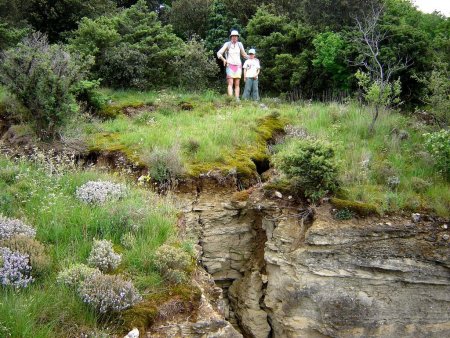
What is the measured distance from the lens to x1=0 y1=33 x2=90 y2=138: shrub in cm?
908

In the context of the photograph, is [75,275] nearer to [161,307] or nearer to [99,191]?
[161,307]

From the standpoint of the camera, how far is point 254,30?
51.3 feet

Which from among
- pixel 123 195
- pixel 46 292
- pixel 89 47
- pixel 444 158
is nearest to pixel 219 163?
pixel 123 195

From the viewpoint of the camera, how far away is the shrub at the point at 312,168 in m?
7.82

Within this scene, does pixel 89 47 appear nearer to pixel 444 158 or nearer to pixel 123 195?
pixel 123 195

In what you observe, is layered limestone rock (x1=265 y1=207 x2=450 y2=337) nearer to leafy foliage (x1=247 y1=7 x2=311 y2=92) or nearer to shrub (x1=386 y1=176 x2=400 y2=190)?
shrub (x1=386 y1=176 x2=400 y2=190)

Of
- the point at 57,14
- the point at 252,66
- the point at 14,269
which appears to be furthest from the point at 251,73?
the point at 14,269

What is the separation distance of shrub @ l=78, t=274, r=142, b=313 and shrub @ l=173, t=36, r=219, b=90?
10051 mm

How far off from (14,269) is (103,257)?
38.5 inches

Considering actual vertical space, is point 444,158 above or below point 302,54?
below

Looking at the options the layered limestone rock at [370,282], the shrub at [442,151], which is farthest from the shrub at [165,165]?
the shrub at [442,151]

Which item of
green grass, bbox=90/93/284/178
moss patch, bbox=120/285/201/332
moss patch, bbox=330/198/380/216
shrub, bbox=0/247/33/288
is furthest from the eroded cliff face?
shrub, bbox=0/247/33/288

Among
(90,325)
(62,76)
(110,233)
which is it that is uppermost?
(62,76)

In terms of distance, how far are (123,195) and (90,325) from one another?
2.76 meters
